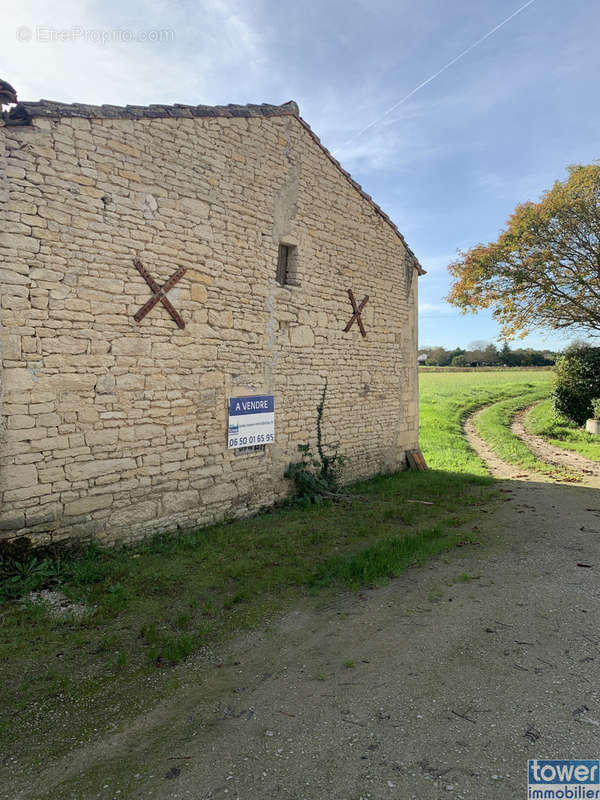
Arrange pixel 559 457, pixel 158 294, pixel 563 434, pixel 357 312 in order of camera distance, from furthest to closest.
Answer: pixel 563 434
pixel 559 457
pixel 357 312
pixel 158 294

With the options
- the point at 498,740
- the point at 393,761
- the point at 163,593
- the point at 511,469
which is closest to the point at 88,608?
the point at 163,593

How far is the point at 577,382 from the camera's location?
59.7 feet

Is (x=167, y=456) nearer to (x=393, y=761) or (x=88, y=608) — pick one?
(x=88, y=608)

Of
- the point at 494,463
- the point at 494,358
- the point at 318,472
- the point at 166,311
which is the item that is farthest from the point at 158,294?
the point at 494,358

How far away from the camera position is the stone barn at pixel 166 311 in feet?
17.3

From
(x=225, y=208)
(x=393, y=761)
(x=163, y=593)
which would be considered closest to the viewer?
(x=393, y=761)

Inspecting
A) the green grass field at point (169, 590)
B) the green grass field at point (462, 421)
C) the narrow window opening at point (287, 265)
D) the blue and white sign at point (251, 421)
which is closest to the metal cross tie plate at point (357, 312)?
the narrow window opening at point (287, 265)

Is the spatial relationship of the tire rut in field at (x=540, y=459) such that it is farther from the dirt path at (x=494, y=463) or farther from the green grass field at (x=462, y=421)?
the green grass field at (x=462, y=421)

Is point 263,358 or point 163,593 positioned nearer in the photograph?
point 163,593

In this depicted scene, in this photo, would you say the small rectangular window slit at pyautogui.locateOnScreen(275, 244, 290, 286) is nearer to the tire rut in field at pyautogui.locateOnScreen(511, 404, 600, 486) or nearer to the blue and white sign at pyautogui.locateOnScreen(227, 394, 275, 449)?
the blue and white sign at pyautogui.locateOnScreen(227, 394, 275, 449)

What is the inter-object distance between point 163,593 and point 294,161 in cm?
736

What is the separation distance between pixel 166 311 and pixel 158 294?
0.82ft

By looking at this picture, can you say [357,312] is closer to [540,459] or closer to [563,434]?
[540,459]

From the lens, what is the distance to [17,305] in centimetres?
514
